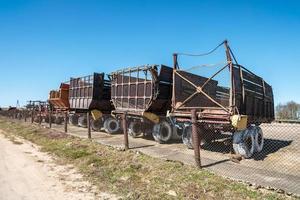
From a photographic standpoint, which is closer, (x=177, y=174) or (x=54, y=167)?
(x=177, y=174)

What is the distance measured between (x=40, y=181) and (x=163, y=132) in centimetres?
705

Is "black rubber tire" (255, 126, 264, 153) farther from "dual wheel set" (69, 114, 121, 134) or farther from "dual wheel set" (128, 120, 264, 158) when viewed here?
"dual wheel set" (69, 114, 121, 134)

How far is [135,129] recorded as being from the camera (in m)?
15.9

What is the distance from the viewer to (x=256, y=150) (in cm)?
1105

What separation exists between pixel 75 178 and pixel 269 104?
357 inches

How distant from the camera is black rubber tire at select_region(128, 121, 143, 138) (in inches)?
622

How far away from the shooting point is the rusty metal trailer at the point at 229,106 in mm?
10102

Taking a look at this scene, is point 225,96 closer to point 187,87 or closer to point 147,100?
point 187,87

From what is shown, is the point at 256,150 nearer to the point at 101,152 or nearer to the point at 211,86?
the point at 211,86

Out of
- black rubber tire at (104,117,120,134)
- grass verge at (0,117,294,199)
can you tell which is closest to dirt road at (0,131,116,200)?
grass verge at (0,117,294,199)

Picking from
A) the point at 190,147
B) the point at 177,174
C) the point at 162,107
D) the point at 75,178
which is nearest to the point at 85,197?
the point at 75,178

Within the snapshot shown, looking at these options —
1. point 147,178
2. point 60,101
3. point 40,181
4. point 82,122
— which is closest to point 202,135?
point 147,178

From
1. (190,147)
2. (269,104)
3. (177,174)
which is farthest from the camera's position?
(269,104)

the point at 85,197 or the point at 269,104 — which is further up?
the point at 269,104
